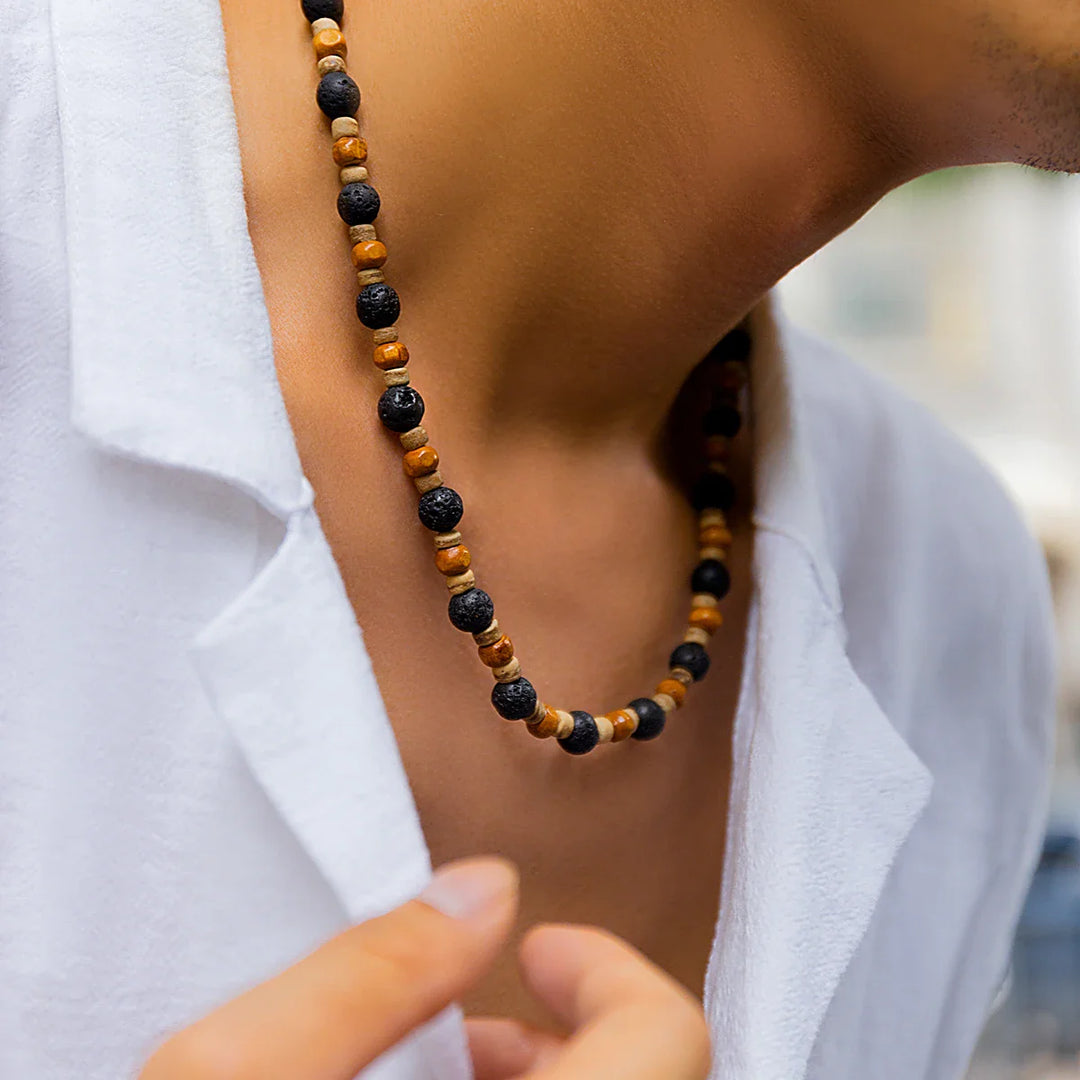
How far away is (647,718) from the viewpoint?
2.18ft

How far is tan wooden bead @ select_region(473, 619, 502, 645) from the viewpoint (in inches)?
23.6

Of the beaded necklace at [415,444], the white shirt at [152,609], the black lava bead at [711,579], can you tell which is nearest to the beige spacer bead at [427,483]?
the beaded necklace at [415,444]

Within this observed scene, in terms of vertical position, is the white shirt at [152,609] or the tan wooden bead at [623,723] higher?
the white shirt at [152,609]

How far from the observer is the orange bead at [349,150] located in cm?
57

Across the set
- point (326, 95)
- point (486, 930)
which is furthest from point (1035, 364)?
point (486, 930)

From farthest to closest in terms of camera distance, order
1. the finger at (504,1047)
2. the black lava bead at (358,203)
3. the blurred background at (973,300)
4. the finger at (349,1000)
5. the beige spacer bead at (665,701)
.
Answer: the blurred background at (973,300)
the beige spacer bead at (665,701)
the black lava bead at (358,203)
the finger at (504,1047)
the finger at (349,1000)

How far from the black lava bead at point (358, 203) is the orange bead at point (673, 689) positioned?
0.29 metres

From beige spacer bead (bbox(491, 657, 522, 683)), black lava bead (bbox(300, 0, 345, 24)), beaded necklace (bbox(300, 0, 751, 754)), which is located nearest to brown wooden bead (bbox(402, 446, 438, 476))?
beaded necklace (bbox(300, 0, 751, 754))

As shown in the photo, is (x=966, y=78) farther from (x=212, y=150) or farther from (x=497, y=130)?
(x=212, y=150)

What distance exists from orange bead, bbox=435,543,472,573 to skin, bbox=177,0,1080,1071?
0.6 inches

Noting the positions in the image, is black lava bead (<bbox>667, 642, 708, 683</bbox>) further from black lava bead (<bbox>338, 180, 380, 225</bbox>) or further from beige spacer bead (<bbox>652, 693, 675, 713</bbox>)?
black lava bead (<bbox>338, 180, 380, 225</bbox>)

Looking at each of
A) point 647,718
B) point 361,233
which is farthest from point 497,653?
point 361,233

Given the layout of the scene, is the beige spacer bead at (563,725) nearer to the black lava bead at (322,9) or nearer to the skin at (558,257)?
the skin at (558,257)

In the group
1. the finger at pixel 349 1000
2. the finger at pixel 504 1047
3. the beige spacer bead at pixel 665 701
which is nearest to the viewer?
the finger at pixel 349 1000
